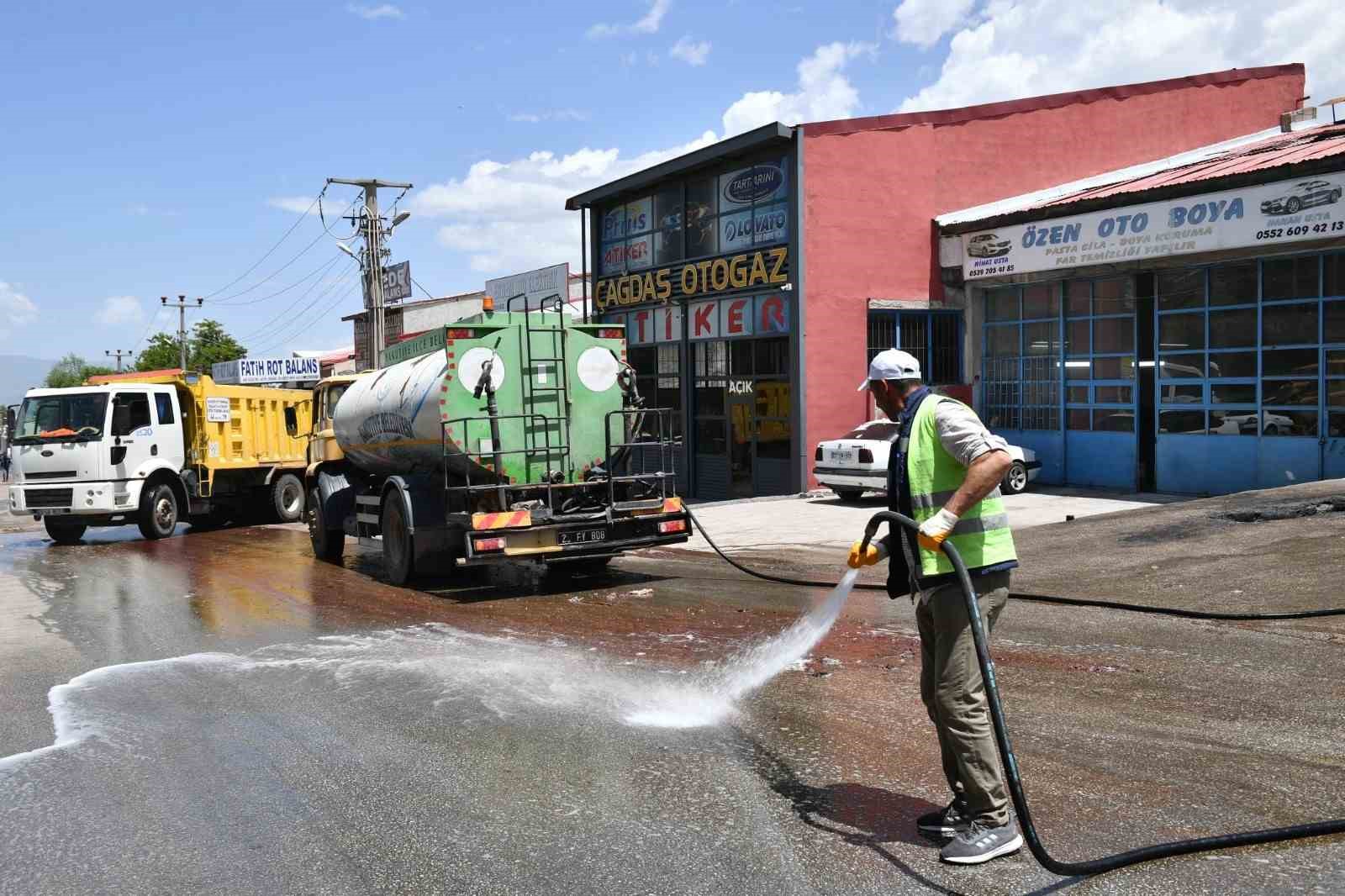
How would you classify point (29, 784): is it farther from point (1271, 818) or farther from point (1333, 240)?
point (1333, 240)

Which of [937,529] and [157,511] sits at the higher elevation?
[937,529]

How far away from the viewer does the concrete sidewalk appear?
14992 millimetres

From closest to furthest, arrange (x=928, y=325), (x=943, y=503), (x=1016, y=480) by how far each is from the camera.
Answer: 1. (x=943, y=503)
2. (x=1016, y=480)
3. (x=928, y=325)

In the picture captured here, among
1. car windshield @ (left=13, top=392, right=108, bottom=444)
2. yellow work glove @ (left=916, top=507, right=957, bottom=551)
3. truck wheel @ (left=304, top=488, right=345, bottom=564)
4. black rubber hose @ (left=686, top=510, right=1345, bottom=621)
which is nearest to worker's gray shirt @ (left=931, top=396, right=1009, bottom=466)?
yellow work glove @ (left=916, top=507, right=957, bottom=551)

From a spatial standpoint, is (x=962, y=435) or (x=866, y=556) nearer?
(x=962, y=435)

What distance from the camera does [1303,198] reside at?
49.6ft

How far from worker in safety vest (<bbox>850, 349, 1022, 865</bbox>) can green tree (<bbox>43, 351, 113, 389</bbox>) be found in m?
96.8

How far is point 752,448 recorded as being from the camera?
2162 cm

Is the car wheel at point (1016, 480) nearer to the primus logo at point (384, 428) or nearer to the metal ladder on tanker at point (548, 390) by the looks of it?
the metal ladder on tanker at point (548, 390)

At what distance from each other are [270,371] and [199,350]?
23242 mm

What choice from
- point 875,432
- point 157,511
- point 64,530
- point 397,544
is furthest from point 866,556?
point 64,530

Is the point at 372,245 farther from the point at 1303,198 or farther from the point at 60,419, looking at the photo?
the point at 1303,198

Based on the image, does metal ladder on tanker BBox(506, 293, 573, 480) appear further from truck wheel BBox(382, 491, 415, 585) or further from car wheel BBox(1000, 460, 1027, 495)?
car wheel BBox(1000, 460, 1027, 495)

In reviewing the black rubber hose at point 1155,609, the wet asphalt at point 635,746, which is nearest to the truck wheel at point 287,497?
the wet asphalt at point 635,746
